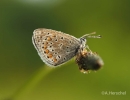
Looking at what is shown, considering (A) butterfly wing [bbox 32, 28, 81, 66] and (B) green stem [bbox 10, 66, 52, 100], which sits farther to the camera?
(A) butterfly wing [bbox 32, 28, 81, 66]

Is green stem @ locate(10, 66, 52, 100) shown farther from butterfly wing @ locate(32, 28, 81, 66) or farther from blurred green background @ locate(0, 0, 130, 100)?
blurred green background @ locate(0, 0, 130, 100)

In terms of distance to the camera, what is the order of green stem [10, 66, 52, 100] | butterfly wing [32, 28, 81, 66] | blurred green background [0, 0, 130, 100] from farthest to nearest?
1. blurred green background [0, 0, 130, 100]
2. butterfly wing [32, 28, 81, 66]
3. green stem [10, 66, 52, 100]

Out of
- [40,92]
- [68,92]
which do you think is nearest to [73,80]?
[68,92]

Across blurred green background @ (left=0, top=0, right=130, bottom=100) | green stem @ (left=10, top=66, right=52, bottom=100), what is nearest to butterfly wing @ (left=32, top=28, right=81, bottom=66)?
green stem @ (left=10, top=66, right=52, bottom=100)

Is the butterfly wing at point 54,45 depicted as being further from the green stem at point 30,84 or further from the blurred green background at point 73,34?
the blurred green background at point 73,34

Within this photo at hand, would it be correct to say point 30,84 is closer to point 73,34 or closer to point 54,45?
point 54,45

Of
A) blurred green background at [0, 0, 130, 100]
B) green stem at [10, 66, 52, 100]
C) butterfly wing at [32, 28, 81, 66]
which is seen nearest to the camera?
green stem at [10, 66, 52, 100]

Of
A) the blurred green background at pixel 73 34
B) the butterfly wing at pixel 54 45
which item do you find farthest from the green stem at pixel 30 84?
the blurred green background at pixel 73 34
